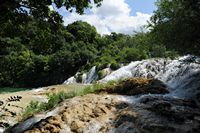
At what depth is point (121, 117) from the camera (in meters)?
11.9

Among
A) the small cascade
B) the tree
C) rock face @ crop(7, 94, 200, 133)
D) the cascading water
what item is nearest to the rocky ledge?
rock face @ crop(7, 94, 200, 133)

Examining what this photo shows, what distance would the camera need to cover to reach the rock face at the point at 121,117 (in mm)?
11203

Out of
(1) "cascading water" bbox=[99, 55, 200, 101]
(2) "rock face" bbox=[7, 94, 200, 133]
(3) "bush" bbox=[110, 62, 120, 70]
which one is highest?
(3) "bush" bbox=[110, 62, 120, 70]

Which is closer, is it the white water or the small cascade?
the white water

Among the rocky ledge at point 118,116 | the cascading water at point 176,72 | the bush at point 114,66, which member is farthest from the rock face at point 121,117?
the bush at point 114,66

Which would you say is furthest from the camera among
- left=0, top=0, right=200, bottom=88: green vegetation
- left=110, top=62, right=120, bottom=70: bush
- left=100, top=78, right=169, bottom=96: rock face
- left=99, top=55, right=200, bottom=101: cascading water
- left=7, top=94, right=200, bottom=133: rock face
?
left=110, top=62, right=120, bottom=70: bush

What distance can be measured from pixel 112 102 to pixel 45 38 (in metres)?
5.48

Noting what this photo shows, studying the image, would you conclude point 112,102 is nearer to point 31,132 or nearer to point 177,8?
point 31,132

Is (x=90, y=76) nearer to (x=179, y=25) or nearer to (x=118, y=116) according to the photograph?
(x=179, y=25)

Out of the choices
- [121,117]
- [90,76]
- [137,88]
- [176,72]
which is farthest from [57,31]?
[90,76]

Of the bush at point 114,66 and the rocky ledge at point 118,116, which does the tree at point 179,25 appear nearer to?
the rocky ledge at point 118,116

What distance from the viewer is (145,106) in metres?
12.9

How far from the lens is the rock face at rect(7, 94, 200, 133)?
11.2 meters

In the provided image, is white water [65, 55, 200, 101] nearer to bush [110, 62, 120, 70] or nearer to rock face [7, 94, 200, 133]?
bush [110, 62, 120, 70]
